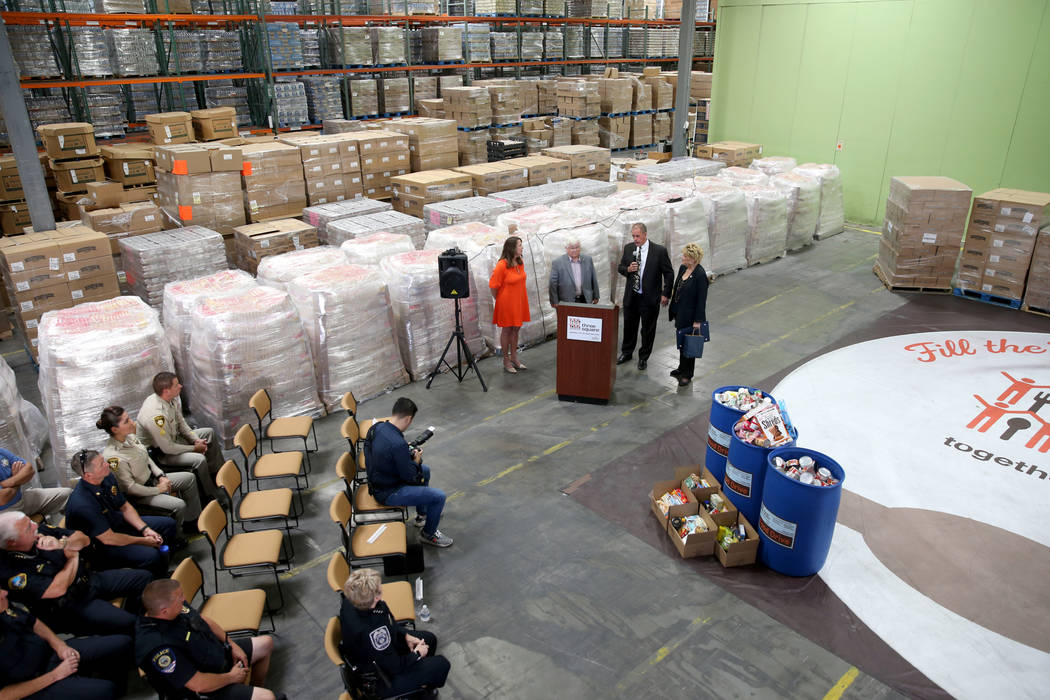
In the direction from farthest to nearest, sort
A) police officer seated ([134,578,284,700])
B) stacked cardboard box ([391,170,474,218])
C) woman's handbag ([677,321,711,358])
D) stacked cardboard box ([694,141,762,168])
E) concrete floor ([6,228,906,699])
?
stacked cardboard box ([694,141,762,168]), stacked cardboard box ([391,170,474,218]), woman's handbag ([677,321,711,358]), concrete floor ([6,228,906,699]), police officer seated ([134,578,284,700])

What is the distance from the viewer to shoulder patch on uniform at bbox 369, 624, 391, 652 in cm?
374

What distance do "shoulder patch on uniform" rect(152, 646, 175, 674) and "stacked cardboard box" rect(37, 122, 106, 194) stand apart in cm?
1015

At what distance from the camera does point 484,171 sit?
470 inches

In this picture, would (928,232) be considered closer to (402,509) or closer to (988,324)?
(988,324)

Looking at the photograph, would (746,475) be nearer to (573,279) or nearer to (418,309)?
(573,279)

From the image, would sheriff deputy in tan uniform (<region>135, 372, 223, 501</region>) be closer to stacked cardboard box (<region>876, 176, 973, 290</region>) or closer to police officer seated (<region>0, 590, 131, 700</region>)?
police officer seated (<region>0, 590, 131, 700</region>)

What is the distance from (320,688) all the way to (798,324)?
826cm

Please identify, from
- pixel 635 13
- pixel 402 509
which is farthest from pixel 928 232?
pixel 635 13

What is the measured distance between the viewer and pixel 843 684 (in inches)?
171

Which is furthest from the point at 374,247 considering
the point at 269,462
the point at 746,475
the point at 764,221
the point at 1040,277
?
the point at 1040,277

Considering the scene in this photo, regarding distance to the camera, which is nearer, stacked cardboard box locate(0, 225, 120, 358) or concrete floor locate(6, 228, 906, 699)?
concrete floor locate(6, 228, 906, 699)

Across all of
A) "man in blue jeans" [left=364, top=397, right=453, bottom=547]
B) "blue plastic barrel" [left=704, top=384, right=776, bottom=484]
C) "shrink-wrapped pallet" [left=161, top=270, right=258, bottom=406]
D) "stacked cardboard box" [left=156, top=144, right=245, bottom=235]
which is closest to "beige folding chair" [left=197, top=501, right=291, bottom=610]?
"man in blue jeans" [left=364, top=397, right=453, bottom=547]

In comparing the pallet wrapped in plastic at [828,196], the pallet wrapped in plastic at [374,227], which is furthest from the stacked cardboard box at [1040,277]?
the pallet wrapped in plastic at [374,227]

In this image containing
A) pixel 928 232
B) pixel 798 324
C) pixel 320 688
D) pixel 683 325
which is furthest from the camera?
pixel 928 232
